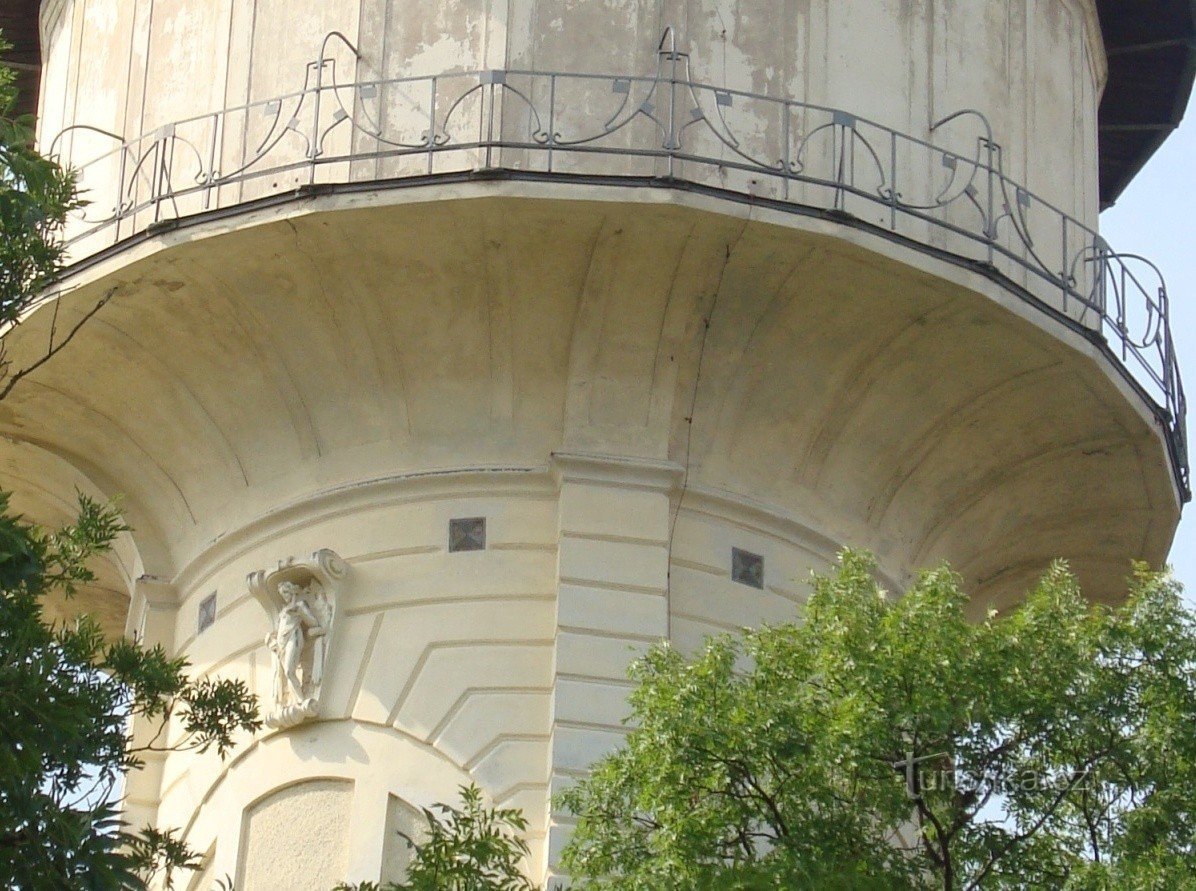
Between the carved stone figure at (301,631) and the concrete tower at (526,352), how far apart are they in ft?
0.09

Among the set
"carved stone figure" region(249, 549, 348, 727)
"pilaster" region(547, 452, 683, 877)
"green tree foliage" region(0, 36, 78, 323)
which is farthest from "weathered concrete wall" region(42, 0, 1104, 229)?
"green tree foliage" region(0, 36, 78, 323)

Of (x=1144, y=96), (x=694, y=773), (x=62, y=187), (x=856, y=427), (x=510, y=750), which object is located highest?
(x=1144, y=96)

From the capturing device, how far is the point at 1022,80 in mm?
20016

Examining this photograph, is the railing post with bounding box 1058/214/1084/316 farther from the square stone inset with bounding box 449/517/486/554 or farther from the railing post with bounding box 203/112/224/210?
the railing post with bounding box 203/112/224/210

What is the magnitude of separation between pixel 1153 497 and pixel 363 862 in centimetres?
596

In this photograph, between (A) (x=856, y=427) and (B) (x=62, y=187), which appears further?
(A) (x=856, y=427)

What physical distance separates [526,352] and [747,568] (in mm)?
1967

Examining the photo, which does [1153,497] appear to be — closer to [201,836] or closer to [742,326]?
[742,326]

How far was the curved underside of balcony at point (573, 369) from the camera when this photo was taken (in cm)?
1786

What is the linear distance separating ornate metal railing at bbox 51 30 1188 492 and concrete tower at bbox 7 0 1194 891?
0.03 m

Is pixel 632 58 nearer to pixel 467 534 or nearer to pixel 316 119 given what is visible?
pixel 316 119

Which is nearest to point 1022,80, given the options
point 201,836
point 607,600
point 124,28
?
point 607,600

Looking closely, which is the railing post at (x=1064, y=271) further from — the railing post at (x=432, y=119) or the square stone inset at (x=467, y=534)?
the railing post at (x=432, y=119)

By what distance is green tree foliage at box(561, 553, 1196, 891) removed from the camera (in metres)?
14.1
